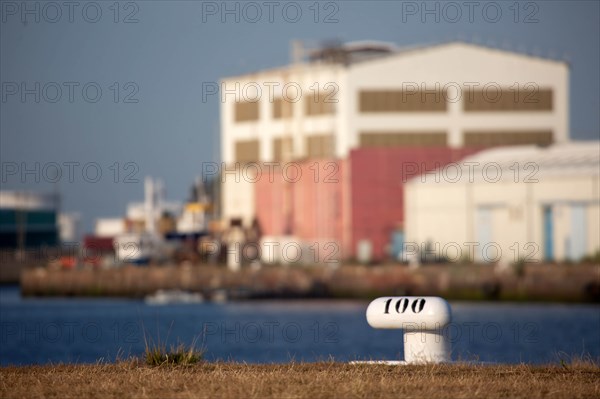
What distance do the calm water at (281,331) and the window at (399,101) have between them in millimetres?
11862

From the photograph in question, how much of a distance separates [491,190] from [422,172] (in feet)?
36.0

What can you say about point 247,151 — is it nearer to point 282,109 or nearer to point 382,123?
point 282,109

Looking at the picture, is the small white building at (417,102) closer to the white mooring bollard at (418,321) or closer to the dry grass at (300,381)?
the white mooring bollard at (418,321)

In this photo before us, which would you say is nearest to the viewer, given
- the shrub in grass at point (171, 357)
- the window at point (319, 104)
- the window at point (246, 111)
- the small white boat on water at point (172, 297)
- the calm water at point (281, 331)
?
the shrub in grass at point (171, 357)

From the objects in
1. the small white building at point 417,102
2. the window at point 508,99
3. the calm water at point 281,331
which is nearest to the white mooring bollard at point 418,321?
the calm water at point 281,331

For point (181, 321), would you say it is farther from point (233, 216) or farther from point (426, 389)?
point (426, 389)

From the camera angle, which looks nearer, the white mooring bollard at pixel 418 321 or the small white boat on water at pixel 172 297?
the white mooring bollard at pixel 418 321

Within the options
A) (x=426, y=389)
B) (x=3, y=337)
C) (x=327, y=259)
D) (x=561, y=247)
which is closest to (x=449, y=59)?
(x=327, y=259)

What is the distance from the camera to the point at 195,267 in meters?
81.7

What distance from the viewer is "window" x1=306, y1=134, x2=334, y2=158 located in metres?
77.6

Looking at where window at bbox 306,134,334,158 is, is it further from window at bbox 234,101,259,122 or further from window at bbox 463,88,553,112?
window at bbox 463,88,553,112

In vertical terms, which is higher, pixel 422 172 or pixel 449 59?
pixel 449 59

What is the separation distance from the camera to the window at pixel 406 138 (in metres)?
76.2

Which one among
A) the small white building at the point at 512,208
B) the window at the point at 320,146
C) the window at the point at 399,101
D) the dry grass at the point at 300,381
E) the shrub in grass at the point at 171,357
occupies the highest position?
the window at the point at 399,101
